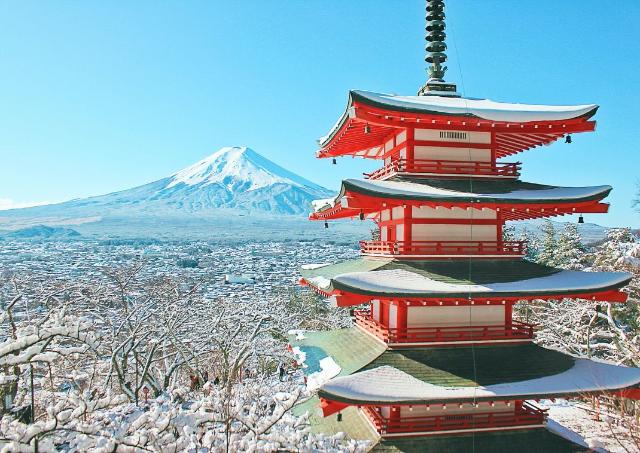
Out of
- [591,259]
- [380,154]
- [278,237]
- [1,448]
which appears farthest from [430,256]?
[278,237]

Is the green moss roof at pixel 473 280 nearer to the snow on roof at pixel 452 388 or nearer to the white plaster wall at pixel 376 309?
the white plaster wall at pixel 376 309

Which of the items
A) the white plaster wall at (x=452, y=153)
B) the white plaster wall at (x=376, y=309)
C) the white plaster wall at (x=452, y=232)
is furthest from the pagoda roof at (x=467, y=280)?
the white plaster wall at (x=452, y=153)

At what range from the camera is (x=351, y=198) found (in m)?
9.41

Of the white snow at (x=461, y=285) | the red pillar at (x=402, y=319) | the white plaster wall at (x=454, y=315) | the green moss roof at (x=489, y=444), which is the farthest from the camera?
the white plaster wall at (x=454, y=315)

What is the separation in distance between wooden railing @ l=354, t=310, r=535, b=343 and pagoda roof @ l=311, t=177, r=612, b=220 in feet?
8.59

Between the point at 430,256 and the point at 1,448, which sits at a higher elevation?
the point at 430,256

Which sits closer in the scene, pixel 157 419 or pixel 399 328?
pixel 157 419

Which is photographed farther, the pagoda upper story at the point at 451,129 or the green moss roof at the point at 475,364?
the pagoda upper story at the point at 451,129

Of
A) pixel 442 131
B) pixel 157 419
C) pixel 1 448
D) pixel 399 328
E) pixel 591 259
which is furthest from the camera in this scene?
pixel 591 259

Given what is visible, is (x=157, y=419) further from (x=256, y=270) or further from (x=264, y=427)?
(x=256, y=270)

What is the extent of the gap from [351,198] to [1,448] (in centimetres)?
660

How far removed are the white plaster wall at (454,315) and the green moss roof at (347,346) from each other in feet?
3.15

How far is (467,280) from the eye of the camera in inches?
386

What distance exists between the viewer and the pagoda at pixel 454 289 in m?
9.13
